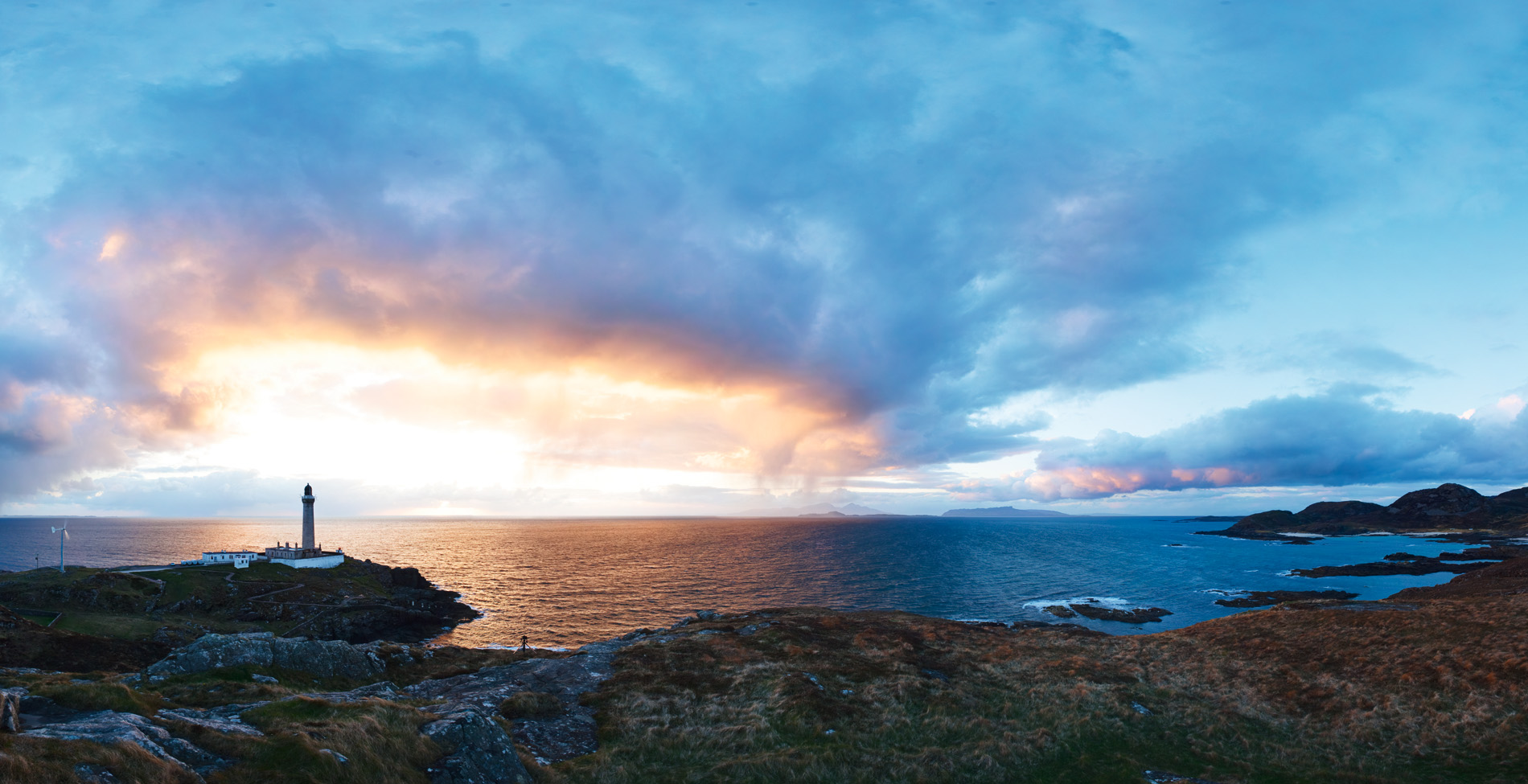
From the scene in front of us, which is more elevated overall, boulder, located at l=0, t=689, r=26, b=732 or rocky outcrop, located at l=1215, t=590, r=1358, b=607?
boulder, located at l=0, t=689, r=26, b=732

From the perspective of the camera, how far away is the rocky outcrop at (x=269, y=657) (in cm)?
3128

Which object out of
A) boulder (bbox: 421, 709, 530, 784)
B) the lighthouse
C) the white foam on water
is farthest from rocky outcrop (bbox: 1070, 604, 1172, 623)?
the lighthouse

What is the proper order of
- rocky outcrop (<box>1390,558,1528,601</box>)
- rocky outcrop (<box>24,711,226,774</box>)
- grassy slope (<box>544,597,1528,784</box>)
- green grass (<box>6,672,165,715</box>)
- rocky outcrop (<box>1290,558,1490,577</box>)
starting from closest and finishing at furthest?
rocky outcrop (<box>24,711,226,774</box>)
green grass (<box>6,672,165,715</box>)
grassy slope (<box>544,597,1528,784</box>)
rocky outcrop (<box>1390,558,1528,601</box>)
rocky outcrop (<box>1290,558,1490,577</box>)

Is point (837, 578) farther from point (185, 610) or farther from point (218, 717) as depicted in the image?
point (218, 717)

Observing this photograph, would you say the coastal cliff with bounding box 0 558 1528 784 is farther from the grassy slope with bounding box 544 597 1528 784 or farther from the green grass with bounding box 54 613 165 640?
the green grass with bounding box 54 613 165 640

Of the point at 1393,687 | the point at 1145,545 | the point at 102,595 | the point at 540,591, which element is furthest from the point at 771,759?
the point at 1145,545

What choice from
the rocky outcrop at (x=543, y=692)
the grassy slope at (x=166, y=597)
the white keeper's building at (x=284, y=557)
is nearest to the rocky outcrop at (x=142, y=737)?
the rocky outcrop at (x=543, y=692)

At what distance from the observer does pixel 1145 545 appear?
199 m

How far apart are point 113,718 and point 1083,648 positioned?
55.1 m

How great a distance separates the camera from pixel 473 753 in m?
19.7

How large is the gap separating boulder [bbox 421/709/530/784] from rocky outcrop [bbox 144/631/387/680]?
2131 cm

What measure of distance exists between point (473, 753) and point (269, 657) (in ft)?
83.7

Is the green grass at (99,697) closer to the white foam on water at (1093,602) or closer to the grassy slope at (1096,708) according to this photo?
the grassy slope at (1096,708)

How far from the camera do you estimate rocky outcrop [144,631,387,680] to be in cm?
3128
